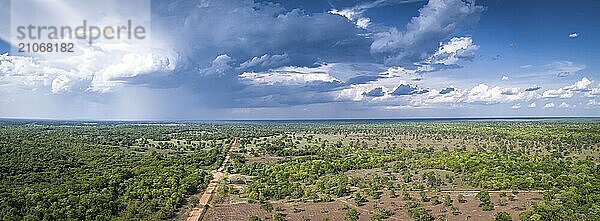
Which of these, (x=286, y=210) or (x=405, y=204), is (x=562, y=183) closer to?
(x=405, y=204)

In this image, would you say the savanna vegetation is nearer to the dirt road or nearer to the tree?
the tree

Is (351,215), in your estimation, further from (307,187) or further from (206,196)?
(206,196)

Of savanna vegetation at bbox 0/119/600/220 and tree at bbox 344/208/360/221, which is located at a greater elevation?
savanna vegetation at bbox 0/119/600/220

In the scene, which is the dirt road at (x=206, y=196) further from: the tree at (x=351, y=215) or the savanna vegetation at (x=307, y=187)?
the tree at (x=351, y=215)

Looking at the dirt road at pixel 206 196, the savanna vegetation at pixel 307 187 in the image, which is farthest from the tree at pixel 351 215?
the dirt road at pixel 206 196

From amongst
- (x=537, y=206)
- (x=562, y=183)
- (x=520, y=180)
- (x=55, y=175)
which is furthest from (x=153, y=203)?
(x=562, y=183)

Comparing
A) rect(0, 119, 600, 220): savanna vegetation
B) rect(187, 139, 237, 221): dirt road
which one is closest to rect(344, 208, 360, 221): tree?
rect(0, 119, 600, 220): savanna vegetation

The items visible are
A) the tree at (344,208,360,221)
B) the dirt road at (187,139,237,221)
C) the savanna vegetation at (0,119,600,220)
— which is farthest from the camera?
the dirt road at (187,139,237,221)

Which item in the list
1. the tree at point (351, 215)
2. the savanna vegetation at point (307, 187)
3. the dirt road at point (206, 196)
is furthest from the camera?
the dirt road at point (206, 196)

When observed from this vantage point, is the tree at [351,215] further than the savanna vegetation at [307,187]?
No

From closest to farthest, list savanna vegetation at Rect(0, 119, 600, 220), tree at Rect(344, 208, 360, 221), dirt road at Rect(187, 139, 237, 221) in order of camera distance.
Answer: tree at Rect(344, 208, 360, 221)
savanna vegetation at Rect(0, 119, 600, 220)
dirt road at Rect(187, 139, 237, 221)

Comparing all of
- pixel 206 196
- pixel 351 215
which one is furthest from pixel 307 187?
pixel 351 215
